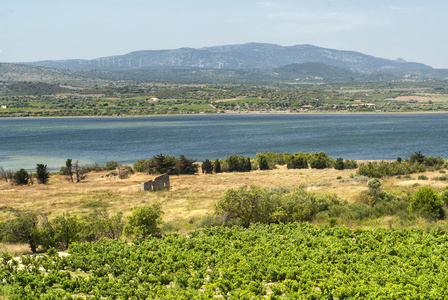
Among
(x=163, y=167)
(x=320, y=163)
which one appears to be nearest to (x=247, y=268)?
(x=163, y=167)

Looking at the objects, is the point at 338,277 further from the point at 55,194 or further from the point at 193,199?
the point at 55,194

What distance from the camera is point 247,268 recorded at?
13.4 metres

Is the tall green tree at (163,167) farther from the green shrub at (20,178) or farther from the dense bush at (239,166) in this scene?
the green shrub at (20,178)

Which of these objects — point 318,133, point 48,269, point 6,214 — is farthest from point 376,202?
point 318,133

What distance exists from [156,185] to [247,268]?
90.1ft

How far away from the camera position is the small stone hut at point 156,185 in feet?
127

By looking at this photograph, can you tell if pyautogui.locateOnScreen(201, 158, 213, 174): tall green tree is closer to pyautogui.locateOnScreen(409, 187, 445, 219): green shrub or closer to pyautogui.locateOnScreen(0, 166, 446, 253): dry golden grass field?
pyautogui.locateOnScreen(0, 166, 446, 253): dry golden grass field

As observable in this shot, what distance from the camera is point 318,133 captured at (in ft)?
367

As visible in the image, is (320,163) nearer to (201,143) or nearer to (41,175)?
(41,175)

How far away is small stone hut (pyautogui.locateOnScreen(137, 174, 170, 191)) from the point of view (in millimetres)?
38844

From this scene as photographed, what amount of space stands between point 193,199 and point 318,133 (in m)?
84.9

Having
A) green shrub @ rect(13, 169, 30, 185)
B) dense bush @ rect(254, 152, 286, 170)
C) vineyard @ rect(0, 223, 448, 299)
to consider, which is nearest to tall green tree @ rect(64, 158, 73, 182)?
green shrub @ rect(13, 169, 30, 185)

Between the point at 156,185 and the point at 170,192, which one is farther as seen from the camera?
the point at 156,185

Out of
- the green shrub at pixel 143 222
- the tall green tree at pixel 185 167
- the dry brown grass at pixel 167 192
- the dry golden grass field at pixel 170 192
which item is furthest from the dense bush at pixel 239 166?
the green shrub at pixel 143 222
